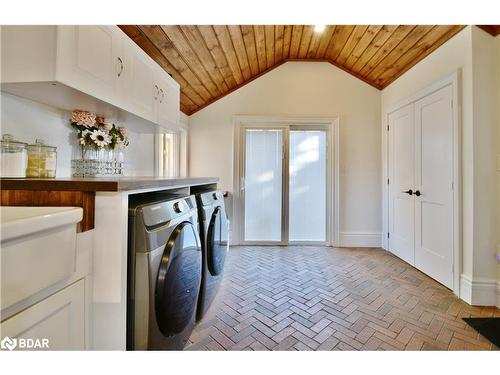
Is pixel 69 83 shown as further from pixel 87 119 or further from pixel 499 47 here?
pixel 499 47

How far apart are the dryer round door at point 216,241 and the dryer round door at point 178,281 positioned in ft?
1.14

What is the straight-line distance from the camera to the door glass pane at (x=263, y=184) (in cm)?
357

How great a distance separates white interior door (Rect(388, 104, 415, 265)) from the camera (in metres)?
2.77

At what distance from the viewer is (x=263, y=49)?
299cm

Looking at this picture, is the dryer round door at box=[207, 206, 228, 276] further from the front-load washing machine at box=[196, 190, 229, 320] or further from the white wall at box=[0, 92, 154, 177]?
the white wall at box=[0, 92, 154, 177]

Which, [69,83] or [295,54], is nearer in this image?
[69,83]

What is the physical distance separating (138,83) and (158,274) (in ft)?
4.57

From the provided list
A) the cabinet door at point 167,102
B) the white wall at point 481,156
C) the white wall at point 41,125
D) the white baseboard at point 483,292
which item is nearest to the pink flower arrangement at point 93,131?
the white wall at point 41,125

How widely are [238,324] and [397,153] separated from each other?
2.90m

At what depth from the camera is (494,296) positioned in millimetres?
1859

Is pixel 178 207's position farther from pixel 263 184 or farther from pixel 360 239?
pixel 360 239

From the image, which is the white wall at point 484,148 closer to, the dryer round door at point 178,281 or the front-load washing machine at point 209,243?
the front-load washing machine at point 209,243

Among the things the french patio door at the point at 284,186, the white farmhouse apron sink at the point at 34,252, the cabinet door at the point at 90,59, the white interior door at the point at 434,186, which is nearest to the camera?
the white farmhouse apron sink at the point at 34,252

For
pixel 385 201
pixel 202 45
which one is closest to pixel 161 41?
pixel 202 45
